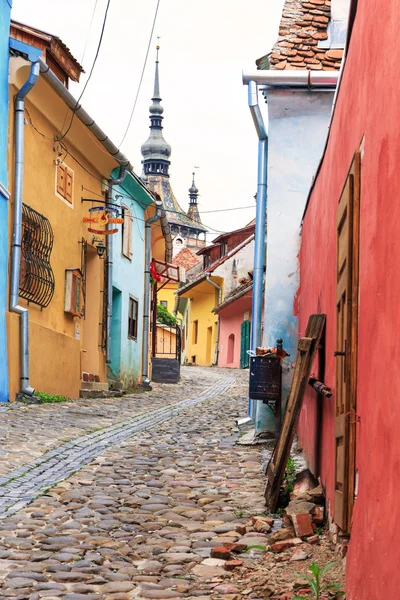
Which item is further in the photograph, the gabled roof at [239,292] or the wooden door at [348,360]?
the gabled roof at [239,292]

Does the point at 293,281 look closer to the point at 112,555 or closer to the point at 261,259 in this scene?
the point at 261,259

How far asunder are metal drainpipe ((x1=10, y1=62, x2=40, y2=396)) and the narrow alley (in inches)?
60.8

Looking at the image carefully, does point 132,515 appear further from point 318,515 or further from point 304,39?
point 304,39

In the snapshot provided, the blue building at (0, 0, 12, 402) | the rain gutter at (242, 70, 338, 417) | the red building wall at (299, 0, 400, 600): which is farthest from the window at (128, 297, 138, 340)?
the red building wall at (299, 0, 400, 600)

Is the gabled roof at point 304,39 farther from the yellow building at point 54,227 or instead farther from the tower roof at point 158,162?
the tower roof at point 158,162

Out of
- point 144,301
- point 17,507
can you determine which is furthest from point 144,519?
point 144,301

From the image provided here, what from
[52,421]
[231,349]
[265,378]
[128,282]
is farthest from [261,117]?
[231,349]

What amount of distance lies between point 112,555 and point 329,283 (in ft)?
7.80

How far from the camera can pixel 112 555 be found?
6.16 meters

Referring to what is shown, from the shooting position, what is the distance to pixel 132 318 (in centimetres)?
2412

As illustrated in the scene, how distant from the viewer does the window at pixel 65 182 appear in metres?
17.2

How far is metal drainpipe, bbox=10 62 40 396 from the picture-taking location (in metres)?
14.5

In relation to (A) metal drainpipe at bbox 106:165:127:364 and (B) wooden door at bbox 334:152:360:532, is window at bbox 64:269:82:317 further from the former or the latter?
(B) wooden door at bbox 334:152:360:532

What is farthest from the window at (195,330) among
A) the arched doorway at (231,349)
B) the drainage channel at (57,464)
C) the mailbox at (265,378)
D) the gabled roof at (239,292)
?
the mailbox at (265,378)
